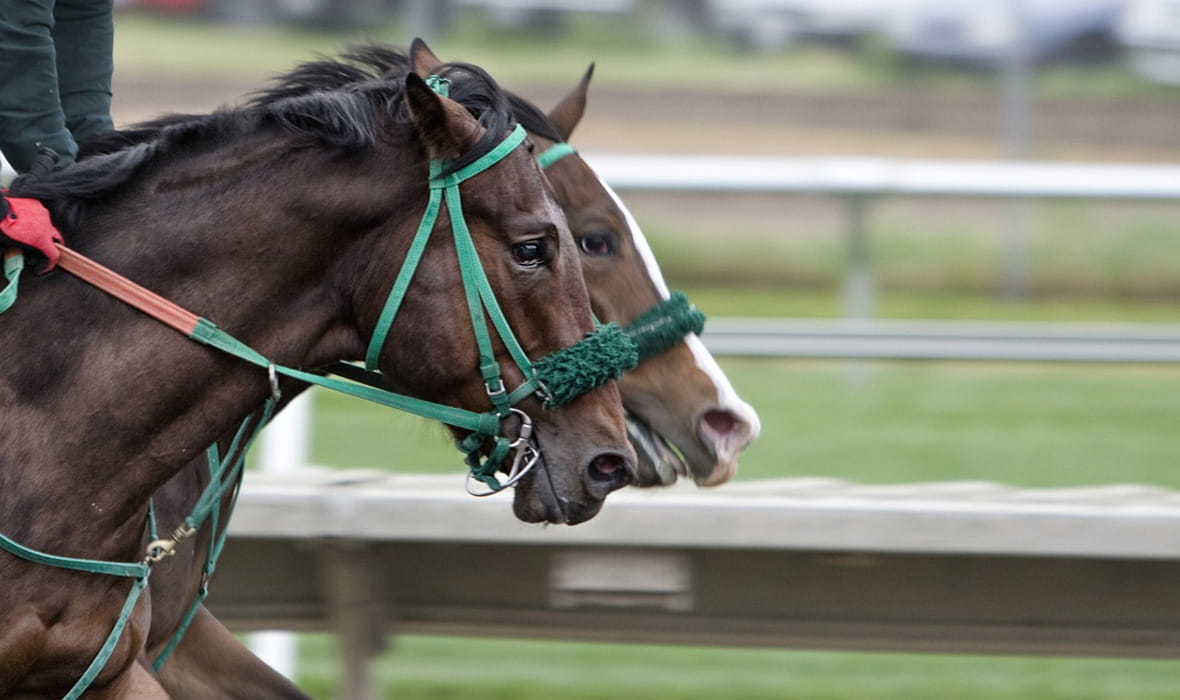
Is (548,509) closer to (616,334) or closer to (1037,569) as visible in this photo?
(616,334)

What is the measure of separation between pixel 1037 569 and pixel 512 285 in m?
1.72

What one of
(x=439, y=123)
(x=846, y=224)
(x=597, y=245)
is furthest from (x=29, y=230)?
(x=846, y=224)

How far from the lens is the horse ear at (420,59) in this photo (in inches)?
129

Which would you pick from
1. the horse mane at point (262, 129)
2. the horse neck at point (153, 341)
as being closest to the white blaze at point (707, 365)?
the horse mane at point (262, 129)

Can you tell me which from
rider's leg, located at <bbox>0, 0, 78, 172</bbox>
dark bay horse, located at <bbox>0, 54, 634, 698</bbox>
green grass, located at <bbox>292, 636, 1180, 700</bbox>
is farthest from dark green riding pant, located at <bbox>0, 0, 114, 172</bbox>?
green grass, located at <bbox>292, 636, 1180, 700</bbox>

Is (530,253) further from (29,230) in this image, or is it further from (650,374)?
(650,374)

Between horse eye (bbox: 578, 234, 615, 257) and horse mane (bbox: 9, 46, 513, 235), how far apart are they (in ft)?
2.41

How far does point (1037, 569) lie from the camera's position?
3.79m

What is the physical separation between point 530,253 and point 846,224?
5180 millimetres

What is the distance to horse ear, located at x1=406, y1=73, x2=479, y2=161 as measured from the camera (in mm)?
2602

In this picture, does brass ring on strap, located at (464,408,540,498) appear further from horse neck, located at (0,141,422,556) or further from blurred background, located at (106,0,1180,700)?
blurred background, located at (106,0,1180,700)

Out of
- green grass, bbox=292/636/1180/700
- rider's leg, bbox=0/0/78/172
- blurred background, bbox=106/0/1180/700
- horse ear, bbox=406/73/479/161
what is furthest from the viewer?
blurred background, bbox=106/0/1180/700

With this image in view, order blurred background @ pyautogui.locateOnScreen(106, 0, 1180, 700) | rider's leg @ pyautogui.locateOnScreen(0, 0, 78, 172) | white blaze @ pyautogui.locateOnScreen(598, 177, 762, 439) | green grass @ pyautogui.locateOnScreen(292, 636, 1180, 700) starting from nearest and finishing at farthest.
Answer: rider's leg @ pyautogui.locateOnScreen(0, 0, 78, 172), white blaze @ pyautogui.locateOnScreen(598, 177, 762, 439), green grass @ pyautogui.locateOnScreen(292, 636, 1180, 700), blurred background @ pyautogui.locateOnScreen(106, 0, 1180, 700)

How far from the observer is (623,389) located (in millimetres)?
3609
